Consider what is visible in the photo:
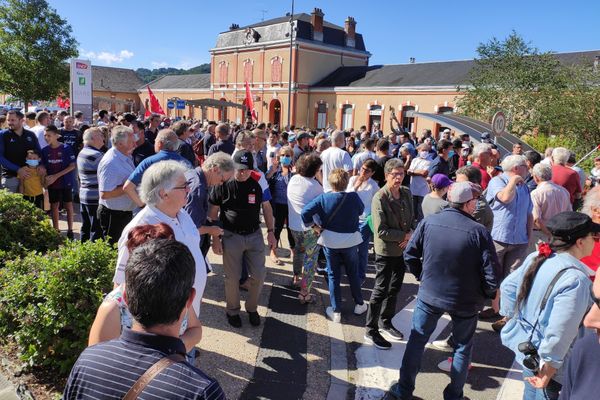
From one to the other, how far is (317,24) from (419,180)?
129 ft

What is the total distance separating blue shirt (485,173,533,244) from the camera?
16.5 feet

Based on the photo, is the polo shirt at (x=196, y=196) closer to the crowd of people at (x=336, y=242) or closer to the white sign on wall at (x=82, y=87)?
the crowd of people at (x=336, y=242)

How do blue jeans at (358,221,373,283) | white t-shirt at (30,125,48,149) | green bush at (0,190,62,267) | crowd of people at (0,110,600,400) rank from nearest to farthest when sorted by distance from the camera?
1. crowd of people at (0,110,600,400)
2. green bush at (0,190,62,267)
3. blue jeans at (358,221,373,283)
4. white t-shirt at (30,125,48,149)

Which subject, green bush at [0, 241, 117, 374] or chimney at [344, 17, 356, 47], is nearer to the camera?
green bush at [0, 241, 117, 374]

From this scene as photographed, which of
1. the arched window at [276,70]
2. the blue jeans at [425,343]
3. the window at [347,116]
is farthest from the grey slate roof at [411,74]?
the blue jeans at [425,343]

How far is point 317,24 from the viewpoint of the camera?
4347cm

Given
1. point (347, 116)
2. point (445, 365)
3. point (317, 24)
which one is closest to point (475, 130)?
point (445, 365)

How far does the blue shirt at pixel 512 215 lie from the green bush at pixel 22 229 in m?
5.46

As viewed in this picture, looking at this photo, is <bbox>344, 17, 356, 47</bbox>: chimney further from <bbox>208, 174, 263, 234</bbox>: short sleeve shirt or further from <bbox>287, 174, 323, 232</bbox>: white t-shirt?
<bbox>208, 174, 263, 234</bbox>: short sleeve shirt

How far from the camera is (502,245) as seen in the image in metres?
5.16

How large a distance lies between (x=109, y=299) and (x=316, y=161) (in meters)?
3.62

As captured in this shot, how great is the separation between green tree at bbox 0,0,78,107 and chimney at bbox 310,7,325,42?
76.1 feet

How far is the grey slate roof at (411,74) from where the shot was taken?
33.5m

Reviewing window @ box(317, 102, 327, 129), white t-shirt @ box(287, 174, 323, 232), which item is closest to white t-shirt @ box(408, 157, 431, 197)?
white t-shirt @ box(287, 174, 323, 232)
